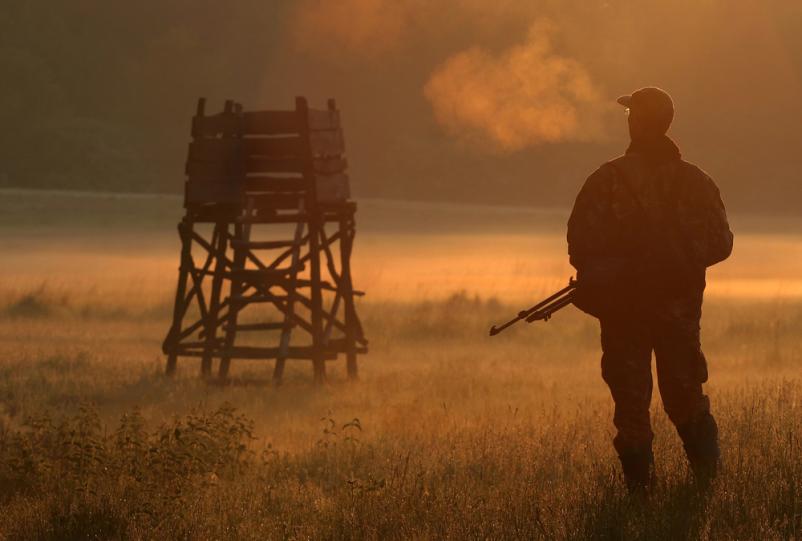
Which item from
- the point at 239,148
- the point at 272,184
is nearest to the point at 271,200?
the point at 272,184

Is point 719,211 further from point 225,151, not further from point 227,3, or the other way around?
point 227,3

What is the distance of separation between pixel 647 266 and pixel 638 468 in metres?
1.14

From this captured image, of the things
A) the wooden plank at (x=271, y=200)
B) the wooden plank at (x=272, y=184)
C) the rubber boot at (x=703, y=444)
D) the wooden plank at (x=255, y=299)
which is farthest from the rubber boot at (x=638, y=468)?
the wooden plank at (x=271, y=200)

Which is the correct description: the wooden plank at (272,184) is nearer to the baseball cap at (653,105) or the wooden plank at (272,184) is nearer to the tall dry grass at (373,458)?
the tall dry grass at (373,458)

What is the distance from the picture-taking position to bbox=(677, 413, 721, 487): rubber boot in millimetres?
8742

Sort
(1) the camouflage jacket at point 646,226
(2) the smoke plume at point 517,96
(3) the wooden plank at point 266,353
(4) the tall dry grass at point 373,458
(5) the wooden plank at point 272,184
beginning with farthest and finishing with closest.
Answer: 1. (2) the smoke plume at point 517,96
2. (5) the wooden plank at point 272,184
3. (3) the wooden plank at point 266,353
4. (1) the camouflage jacket at point 646,226
5. (4) the tall dry grass at point 373,458

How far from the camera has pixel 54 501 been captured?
372 inches

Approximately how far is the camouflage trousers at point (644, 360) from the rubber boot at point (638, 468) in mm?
35

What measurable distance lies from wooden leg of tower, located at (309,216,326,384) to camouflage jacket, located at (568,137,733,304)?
916 cm

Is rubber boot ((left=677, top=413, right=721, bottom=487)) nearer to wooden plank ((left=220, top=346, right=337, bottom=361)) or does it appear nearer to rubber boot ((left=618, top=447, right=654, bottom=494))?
rubber boot ((left=618, top=447, right=654, bottom=494))

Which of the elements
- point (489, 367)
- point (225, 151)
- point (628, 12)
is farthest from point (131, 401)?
point (628, 12)

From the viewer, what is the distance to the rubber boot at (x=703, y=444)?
8.74 m

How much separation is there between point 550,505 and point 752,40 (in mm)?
80027

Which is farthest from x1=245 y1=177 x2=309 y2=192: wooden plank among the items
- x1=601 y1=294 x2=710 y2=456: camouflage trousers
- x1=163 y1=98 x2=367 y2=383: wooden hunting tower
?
x1=601 y1=294 x2=710 y2=456: camouflage trousers
